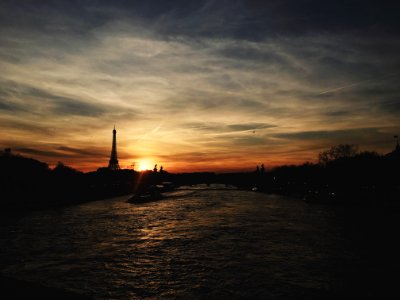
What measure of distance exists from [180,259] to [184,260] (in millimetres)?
463

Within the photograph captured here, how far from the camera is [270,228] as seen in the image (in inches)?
1581

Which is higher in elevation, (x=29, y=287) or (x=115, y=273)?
(x=29, y=287)

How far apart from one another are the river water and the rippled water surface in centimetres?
6

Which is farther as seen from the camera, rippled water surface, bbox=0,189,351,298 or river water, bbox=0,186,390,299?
rippled water surface, bbox=0,189,351,298

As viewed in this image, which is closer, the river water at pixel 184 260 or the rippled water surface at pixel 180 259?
the river water at pixel 184 260

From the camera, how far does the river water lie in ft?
60.3

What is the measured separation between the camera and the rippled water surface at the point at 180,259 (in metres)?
18.5

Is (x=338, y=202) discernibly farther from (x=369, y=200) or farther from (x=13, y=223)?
(x=13, y=223)

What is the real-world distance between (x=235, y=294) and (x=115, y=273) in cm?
880

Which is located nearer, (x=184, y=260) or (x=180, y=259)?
(x=184, y=260)

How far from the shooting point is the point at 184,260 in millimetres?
24812

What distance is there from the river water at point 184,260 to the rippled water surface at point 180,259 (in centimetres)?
6

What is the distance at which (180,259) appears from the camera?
25.1 metres

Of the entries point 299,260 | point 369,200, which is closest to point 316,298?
point 299,260
